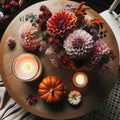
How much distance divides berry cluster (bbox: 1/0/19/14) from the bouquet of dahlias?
63 centimetres

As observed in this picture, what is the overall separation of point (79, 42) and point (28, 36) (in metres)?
0.30

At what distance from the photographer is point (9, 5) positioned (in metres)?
1.60

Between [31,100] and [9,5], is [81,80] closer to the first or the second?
[31,100]

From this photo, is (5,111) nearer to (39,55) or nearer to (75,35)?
(39,55)

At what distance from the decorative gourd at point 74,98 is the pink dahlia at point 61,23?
0.36 m

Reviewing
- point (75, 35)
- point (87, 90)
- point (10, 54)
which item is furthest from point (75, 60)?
point (10, 54)

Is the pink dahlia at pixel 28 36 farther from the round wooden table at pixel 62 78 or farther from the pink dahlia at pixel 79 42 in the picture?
the pink dahlia at pixel 79 42

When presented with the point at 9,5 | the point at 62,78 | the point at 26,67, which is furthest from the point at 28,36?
the point at 9,5

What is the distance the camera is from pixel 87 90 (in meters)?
1.18

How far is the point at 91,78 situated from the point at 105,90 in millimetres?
87

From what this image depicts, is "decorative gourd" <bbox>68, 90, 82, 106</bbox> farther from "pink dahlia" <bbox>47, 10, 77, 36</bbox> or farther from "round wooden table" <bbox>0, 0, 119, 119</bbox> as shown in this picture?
"pink dahlia" <bbox>47, 10, 77, 36</bbox>

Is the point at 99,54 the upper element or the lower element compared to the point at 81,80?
upper

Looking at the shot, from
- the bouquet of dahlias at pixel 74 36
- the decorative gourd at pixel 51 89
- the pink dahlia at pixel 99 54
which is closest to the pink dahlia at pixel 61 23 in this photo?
the bouquet of dahlias at pixel 74 36

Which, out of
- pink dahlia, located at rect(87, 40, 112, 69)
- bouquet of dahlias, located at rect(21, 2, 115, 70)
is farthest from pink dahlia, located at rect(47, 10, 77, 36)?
pink dahlia, located at rect(87, 40, 112, 69)
